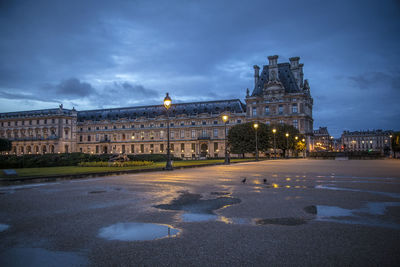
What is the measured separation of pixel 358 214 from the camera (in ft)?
A: 23.5

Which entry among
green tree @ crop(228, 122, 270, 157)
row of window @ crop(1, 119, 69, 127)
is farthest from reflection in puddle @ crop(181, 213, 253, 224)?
row of window @ crop(1, 119, 69, 127)

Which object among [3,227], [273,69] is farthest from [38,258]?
[273,69]

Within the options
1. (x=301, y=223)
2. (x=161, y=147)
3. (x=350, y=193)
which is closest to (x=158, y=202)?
(x=301, y=223)

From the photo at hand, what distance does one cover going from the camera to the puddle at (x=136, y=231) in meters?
5.38

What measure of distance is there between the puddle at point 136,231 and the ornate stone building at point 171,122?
8336 cm

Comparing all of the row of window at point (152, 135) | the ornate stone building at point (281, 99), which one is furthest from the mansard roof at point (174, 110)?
the ornate stone building at point (281, 99)

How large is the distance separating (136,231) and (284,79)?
9072 cm

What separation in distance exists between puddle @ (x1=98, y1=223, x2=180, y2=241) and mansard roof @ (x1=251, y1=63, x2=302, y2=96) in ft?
285

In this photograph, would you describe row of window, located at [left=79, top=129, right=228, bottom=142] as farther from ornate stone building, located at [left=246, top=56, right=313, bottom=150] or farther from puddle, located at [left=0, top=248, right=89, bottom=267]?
puddle, located at [left=0, top=248, right=89, bottom=267]

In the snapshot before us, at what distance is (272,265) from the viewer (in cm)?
411

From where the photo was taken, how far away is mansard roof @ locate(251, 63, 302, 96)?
8794 centimetres

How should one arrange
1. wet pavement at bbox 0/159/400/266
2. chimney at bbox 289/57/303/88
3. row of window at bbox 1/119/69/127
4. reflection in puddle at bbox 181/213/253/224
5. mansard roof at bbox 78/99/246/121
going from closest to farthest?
wet pavement at bbox 0/159/400/266, reflection in puddle at bbox 181/213/253/224, chimney at bbox 289/57/303/88, mansard roof at bbox 78/99/246/121, row of window at bbox 1/119/69/127

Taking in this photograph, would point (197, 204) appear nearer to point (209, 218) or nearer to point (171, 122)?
point (209, 218)

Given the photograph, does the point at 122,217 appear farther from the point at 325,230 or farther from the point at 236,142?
the point at 236,142
